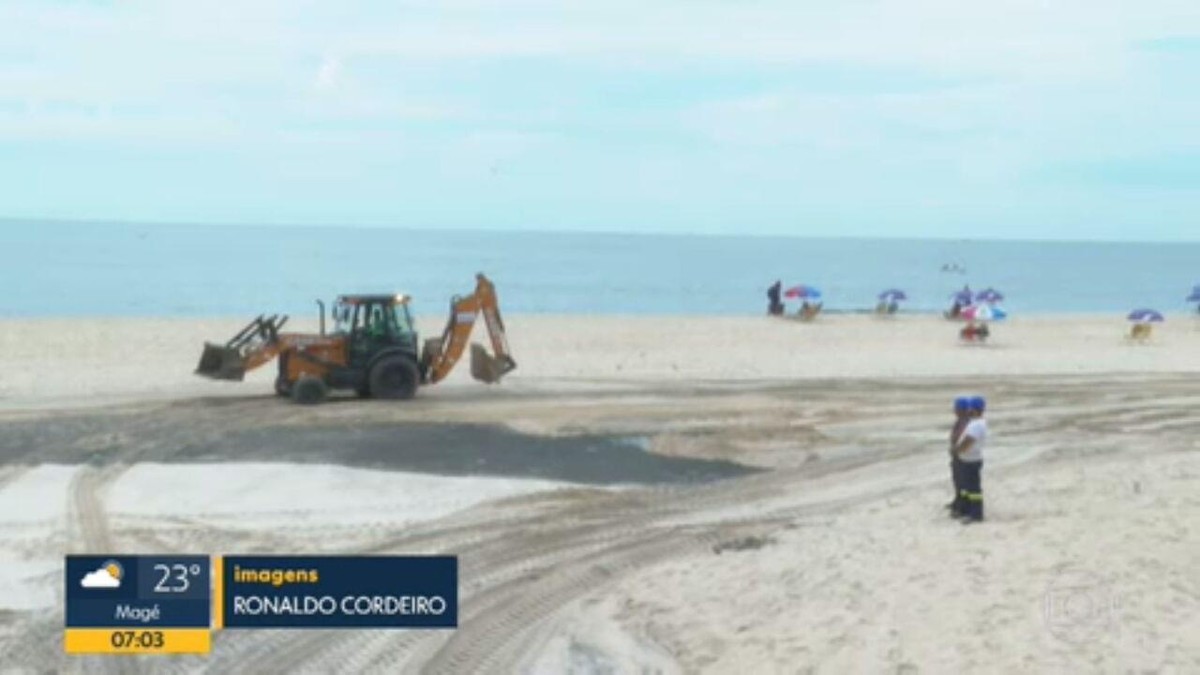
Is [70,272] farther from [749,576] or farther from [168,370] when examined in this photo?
[749,576]

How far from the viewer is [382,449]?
839 inches

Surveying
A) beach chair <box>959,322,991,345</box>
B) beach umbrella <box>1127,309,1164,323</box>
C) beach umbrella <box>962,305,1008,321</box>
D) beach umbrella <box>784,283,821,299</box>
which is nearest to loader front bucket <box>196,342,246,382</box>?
beach chair <box>959,322,991,345</box>

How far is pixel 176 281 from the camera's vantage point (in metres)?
110

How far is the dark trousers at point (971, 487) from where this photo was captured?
1491cm

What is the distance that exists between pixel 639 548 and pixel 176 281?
99.9m

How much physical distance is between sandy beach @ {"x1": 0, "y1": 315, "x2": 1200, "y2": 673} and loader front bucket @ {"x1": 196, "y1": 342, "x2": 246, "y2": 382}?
696 mm

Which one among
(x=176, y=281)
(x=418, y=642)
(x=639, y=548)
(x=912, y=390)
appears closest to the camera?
(x=418, y=642)

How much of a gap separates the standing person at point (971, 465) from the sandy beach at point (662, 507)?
1.14ft

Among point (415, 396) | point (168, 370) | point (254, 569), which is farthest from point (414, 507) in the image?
point (168, 370)

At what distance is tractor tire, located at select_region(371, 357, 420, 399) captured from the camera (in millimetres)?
26312

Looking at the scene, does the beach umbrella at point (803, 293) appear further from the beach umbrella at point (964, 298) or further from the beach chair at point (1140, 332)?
the beach chair at point (1140, 332)
